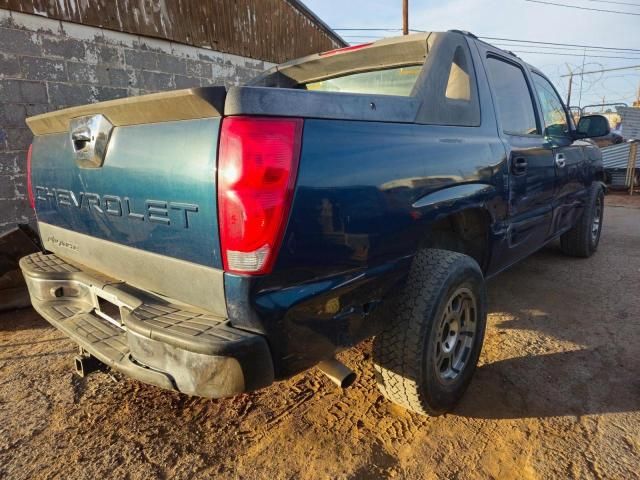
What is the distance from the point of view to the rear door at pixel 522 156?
281 cm

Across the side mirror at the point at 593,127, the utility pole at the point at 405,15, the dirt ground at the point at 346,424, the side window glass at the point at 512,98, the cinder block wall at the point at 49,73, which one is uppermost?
the utility pole at the point at 405,15

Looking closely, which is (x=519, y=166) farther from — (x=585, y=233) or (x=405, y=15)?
(x=405, y=15)

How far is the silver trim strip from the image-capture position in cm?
153

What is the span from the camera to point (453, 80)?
254 cm

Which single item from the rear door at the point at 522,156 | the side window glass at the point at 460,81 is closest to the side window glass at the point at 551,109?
the rear door at the point at 522,156

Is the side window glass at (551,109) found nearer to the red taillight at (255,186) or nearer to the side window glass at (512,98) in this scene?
the side window glass at (512,98)

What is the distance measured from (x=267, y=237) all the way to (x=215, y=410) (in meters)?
1.42

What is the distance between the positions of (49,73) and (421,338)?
4.98 metres

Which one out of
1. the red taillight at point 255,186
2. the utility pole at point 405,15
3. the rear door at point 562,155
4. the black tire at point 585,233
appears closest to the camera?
the red taillight at point 255,186

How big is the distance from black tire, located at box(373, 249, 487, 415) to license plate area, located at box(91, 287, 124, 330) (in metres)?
1.23

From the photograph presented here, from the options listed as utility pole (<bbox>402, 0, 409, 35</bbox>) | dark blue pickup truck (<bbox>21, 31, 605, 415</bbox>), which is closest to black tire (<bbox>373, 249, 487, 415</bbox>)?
dark blue pickup truck (<bbox>21, 31, 605, 415</bbox>)

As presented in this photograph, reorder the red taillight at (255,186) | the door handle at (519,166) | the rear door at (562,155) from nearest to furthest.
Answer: the red taillight at (255,186) → the door handle at (519,166) → the rear door at (562,155)

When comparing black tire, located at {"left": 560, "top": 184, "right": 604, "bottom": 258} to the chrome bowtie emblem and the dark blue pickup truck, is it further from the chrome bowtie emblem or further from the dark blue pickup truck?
the chrome bowtie emblem

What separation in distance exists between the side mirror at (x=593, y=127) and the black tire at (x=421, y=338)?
276cm
